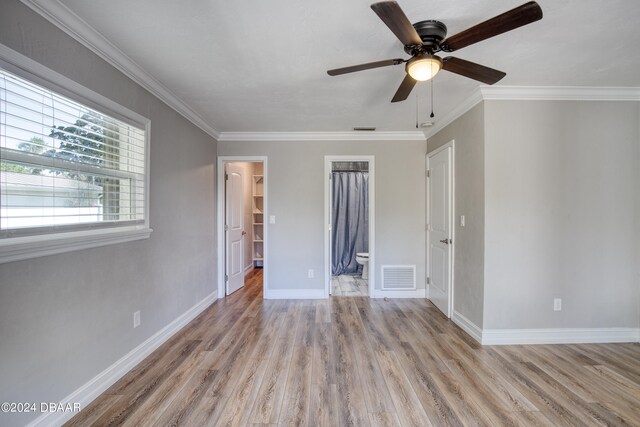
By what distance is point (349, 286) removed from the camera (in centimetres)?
461

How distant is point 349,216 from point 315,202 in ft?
6.05

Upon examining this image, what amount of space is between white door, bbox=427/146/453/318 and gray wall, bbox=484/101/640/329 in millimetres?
633

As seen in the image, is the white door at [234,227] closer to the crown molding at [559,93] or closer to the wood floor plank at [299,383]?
the wood floor plank at [299,383]

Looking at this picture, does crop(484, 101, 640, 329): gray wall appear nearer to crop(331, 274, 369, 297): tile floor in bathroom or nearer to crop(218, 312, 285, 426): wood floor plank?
crop(331, 274, 369, 297): tile floor in bathroom

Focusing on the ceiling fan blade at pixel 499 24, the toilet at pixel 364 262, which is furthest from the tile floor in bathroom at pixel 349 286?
the ceiling fan blade at pixel 499 24

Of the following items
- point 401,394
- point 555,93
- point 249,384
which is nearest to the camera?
point 401,394

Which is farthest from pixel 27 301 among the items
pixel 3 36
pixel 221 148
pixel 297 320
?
pixel 221 148

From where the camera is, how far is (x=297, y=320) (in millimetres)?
3158

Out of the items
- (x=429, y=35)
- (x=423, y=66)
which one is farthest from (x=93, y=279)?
(x=429, y=35)

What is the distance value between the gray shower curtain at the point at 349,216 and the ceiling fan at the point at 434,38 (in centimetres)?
373

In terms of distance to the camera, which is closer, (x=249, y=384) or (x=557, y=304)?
(x=249, y=384)

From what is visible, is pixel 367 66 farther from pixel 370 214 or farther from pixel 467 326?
pixel 467 326

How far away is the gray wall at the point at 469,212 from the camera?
2.64 metres

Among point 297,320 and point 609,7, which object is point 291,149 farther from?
point 609,7
